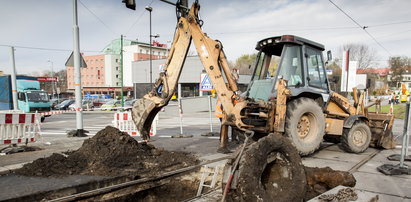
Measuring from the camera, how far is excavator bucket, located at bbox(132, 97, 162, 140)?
6.49 meters

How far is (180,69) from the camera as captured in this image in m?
6.64

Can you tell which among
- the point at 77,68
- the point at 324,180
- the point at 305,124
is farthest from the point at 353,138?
the point at 77,68

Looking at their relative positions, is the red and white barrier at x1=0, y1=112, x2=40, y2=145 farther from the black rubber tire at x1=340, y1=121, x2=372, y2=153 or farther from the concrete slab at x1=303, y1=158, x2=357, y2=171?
the black rubber tire at x1=340, y1=121, x2=372, y2=153

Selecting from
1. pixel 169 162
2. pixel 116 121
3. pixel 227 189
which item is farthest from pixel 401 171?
pixel 116 121

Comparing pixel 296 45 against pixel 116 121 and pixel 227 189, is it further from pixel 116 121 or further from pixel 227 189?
pixel 116 121

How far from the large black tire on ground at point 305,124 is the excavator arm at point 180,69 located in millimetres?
1315

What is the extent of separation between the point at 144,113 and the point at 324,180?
3.85m

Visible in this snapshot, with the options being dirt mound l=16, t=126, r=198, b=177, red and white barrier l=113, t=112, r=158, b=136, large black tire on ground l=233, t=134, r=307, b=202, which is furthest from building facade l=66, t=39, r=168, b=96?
large black tire on ground l=233, t=134, r=307, b=202

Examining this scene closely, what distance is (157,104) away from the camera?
6.49 metres

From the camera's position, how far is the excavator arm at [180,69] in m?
6.56

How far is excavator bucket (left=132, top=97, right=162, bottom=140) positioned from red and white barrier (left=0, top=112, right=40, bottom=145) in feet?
12.7

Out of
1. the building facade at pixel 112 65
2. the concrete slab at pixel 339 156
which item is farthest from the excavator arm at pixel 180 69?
the building facade at pixel 112 65

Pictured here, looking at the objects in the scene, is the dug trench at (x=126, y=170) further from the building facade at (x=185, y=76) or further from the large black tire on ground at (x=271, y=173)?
the building facade at (x=185, y=76)

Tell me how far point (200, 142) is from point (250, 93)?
272 cm
